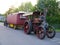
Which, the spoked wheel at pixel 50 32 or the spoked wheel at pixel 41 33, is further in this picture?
the spoked wheel at pixel 50 32

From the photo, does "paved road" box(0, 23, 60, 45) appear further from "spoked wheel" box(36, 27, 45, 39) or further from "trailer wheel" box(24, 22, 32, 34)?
"trailer wheel" box(24, 22, 32, 34)

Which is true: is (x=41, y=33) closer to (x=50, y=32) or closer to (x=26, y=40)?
(x=50, y=32)

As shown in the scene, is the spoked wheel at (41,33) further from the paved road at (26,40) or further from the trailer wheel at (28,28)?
the trailer wheel at (28,28)

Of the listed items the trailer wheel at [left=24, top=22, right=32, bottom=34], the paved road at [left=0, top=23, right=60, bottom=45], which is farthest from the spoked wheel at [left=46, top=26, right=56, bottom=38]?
the trailer wheel at [left=24, top=22, right=32, bottom=34]

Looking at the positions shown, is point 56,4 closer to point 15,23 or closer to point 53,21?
point 53,21

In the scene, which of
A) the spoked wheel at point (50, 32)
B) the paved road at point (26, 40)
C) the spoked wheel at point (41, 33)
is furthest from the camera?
the spoked wheel at point (50, 32)

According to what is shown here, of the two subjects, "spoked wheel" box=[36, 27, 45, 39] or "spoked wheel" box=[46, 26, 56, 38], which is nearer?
"spoked wheel" box=[36, 27, 45, 39]

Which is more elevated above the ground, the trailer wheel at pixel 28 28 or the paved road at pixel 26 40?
the trailer wheel at pixel 28 28

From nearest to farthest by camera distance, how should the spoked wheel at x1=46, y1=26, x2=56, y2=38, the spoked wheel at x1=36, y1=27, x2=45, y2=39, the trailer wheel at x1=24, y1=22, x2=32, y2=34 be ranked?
the spoked wheel at x1=36, y1=27, x2=45, y2=39, the spoked wheel at x1=46, y1=26, x2=56, y2=38, the trailer wheel at x1=24, y1=22, x2=32, y2=34

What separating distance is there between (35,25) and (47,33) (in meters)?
1.80

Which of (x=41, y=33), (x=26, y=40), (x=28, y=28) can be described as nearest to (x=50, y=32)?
(x=41, y=33)

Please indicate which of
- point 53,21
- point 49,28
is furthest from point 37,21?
point 53,21

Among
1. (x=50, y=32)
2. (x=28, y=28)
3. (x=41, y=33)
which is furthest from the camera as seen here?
(x=28, y=28)

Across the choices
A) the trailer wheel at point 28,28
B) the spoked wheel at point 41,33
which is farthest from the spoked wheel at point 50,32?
the trailer wheel at point 28,28
